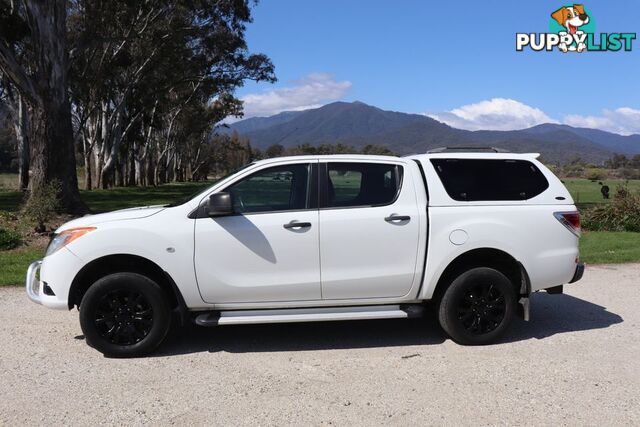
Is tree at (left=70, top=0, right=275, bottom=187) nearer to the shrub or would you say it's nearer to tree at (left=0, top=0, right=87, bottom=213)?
tree at (left=0, top=0, right=87, bottom=213)

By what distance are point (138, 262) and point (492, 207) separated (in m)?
3.39

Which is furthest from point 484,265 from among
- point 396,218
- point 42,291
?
point 42,291

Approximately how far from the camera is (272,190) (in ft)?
17.3

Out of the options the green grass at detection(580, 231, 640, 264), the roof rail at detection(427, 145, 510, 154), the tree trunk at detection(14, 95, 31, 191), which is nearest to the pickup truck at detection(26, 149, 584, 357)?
the roof rail at detection(427, 145, 510, 154)

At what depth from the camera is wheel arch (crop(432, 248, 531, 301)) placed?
540cm

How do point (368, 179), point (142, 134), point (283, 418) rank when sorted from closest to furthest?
point (283, 418) < point (368, 179) < point (142, 134)

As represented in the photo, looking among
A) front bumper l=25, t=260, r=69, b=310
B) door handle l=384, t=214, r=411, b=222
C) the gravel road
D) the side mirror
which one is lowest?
the gravel road

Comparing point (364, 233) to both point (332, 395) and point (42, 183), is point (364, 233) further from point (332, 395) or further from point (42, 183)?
point (42, 183)

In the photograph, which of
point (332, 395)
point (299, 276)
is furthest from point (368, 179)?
point (332, 395)

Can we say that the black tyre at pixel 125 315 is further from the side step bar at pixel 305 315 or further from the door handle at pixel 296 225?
the door handle at pixel 296 225

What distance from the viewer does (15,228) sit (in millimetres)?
12008

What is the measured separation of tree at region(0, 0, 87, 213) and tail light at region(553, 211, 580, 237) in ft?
39.2

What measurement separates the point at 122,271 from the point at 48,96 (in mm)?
10488

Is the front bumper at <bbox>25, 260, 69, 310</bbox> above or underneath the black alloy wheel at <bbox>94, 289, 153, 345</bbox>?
above
